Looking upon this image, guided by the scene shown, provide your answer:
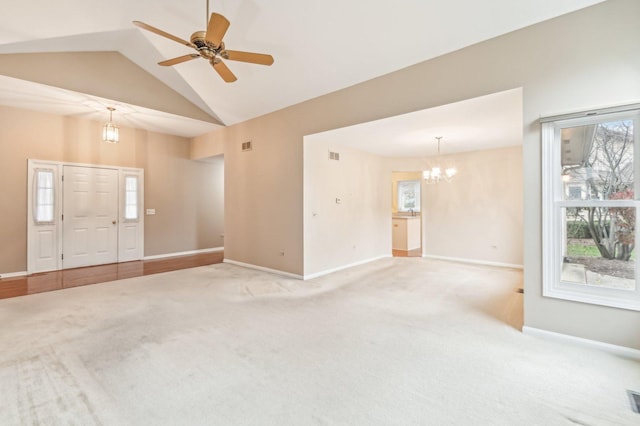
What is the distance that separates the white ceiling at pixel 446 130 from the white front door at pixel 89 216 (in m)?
5.00

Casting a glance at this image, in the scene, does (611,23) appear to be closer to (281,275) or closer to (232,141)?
(281,275)

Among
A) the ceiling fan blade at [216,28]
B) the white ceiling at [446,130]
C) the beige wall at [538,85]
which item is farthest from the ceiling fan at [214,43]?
the white ceiling at [446,130]

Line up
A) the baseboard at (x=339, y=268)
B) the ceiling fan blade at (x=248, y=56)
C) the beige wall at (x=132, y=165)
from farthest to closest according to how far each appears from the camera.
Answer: the beige wall at (x=132, y=165), the baseboard at (x=339, y=268), the ceiling fan blade at (x=248, y=56)

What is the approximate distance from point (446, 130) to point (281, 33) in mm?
2977

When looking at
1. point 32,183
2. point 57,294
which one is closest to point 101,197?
point 32,183

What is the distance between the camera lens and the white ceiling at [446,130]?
3.59m

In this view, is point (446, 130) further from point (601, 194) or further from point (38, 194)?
point (38, 194)

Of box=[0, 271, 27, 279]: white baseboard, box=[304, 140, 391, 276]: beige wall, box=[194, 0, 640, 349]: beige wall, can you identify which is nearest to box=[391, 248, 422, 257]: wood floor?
box=[304, 140, 391, 276]: beige wall

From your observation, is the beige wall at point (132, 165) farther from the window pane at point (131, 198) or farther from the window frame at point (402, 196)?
the window frame at point (402, 196)

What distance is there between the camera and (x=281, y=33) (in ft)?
12.1

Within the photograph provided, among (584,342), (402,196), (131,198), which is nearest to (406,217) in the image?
(402,196)

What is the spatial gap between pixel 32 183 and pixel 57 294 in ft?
9.32

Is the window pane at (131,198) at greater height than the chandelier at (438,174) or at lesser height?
lesser

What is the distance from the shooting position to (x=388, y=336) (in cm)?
289
